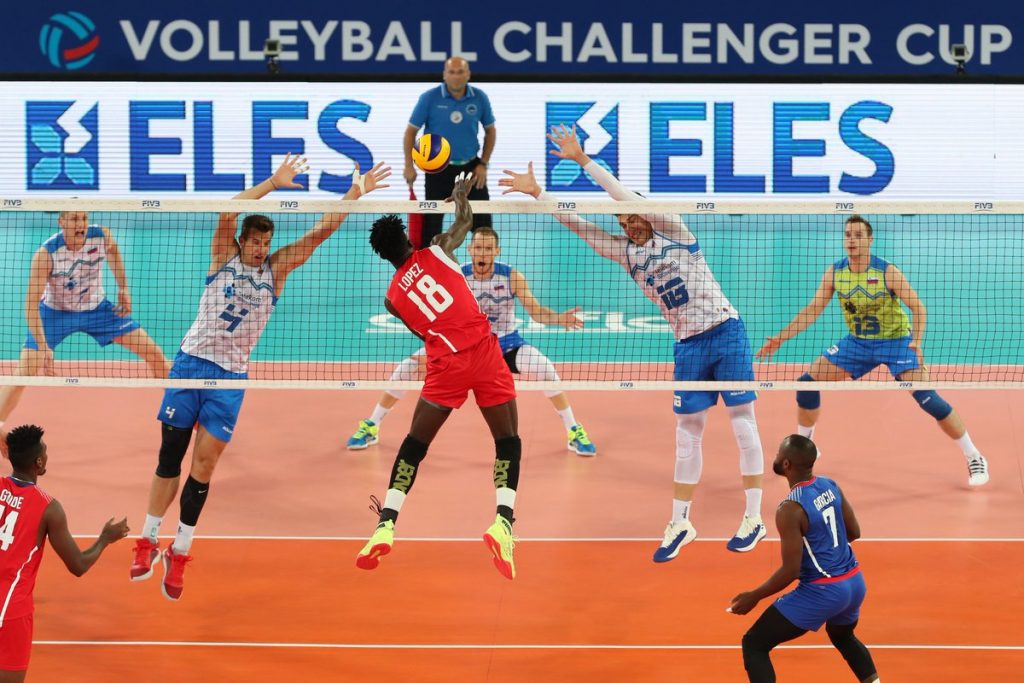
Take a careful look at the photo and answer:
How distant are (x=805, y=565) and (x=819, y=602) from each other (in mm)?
215

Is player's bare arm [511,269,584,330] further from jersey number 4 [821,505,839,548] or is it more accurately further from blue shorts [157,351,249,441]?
jersey number 4 [821,505,839,548]

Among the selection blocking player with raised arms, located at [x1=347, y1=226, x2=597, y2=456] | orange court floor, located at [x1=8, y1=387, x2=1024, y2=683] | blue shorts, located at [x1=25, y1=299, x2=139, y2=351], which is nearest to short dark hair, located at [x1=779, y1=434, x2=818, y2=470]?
orange court floor, located at [x1=8, y1=387, x2=1024, y2=683]

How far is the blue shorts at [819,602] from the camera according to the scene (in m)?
7.76

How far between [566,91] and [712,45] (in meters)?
2.56

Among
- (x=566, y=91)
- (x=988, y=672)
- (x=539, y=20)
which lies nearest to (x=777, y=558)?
(x=988, y=672)

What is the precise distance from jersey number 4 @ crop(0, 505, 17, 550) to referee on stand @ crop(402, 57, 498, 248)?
9.94 m

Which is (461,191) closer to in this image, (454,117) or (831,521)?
(831,521)

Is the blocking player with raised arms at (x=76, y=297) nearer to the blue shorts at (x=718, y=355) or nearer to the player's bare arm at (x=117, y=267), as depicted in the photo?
the player's bare arm at (x=117, y=267)

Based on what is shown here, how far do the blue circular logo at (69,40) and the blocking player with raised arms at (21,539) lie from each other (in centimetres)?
1584

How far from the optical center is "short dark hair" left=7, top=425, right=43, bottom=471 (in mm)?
7457

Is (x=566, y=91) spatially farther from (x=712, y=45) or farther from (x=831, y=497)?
(x=831, y=497)

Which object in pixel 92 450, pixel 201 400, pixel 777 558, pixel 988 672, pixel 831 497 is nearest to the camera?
pixel 831 497

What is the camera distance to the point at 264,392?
15828mm

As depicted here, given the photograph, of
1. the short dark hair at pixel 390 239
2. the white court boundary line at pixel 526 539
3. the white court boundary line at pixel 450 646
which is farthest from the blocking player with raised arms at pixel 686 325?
the short dark hair at pixel 390 239
